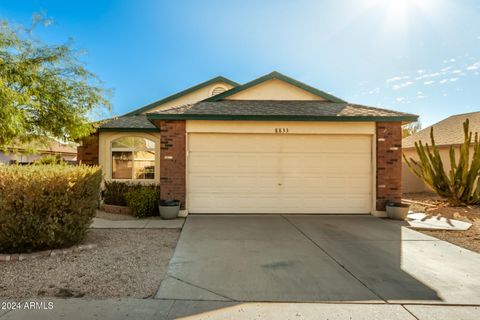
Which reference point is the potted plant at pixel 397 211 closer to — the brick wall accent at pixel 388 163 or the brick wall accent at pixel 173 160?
the brick wall accent at pixel 388 163

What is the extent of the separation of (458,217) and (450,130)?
10812mm

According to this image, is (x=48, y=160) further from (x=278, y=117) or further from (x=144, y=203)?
(x=278, y=117)

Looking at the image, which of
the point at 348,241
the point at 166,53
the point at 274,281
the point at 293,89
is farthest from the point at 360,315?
the point at 166,53

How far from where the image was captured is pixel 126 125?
37.1ft

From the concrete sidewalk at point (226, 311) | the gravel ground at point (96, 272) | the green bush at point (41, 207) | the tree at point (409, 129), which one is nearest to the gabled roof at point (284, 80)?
the green bush at point (41, 207)

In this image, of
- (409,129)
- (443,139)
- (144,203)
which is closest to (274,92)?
(144,203)

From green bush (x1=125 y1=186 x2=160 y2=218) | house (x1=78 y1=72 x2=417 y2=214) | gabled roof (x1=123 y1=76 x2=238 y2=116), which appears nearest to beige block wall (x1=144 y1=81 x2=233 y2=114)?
gabled roof (x1=123 y1=76 x2=238 y2=116)

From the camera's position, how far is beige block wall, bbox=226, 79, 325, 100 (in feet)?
34.0

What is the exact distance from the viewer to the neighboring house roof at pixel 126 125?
36.1ft

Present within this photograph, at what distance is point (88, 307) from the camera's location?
2.99 m

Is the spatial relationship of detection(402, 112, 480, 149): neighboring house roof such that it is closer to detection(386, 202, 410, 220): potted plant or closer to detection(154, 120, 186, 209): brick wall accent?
detection(386, 202, 410, 220): potted plant

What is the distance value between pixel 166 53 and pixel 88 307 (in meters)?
13.7

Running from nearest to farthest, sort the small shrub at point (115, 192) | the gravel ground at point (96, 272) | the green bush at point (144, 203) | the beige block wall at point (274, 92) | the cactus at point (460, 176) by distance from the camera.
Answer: the gravel ground at point (96, 272)
the green bush at point (144, 203)
the cactus at point (460, 176)
the small shrub at point (115, 192)
the beige block wall at point (274, 92)

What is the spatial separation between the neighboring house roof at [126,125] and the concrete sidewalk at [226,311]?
28.9 ft
